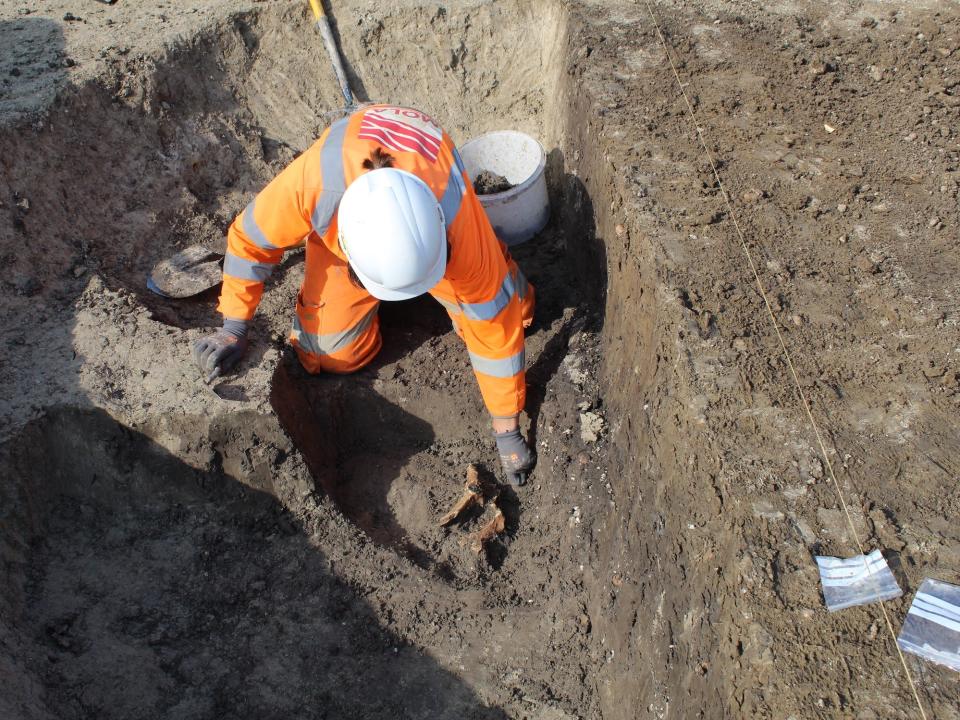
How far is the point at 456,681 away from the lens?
3223 millimetres

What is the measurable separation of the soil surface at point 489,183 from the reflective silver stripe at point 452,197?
155 cm

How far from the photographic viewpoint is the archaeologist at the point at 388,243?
2873 mm

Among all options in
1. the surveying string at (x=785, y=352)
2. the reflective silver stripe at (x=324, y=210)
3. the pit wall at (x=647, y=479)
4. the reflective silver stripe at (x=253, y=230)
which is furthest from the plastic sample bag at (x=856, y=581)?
the reflective silver stripe at (x=253, y=230)

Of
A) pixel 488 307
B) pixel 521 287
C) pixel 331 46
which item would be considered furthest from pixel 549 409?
pixel 331 46

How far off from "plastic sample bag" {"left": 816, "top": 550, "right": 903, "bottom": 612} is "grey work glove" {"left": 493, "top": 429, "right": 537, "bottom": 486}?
1.58 metres

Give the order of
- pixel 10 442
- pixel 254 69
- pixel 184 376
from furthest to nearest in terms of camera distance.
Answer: pixel 254 69, pixel 184 376, pixel 10 442

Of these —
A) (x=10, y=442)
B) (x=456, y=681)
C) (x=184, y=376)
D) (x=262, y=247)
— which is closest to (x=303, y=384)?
(x=184, y=376)

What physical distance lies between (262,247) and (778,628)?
2502 millimetres

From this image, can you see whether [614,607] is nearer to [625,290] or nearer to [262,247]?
[625,290]

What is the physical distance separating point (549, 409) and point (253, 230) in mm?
1690

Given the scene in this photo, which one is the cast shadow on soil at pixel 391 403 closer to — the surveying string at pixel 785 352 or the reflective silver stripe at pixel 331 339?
the reflective silver stripe at pixel 331 339

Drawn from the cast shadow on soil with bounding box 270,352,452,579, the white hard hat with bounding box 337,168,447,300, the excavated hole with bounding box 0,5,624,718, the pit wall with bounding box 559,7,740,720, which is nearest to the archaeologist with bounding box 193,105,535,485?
the white hard hat with bounding box 337,168,447,300

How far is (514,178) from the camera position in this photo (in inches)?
191

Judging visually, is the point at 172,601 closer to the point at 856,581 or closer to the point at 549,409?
A: the point at 549,409
